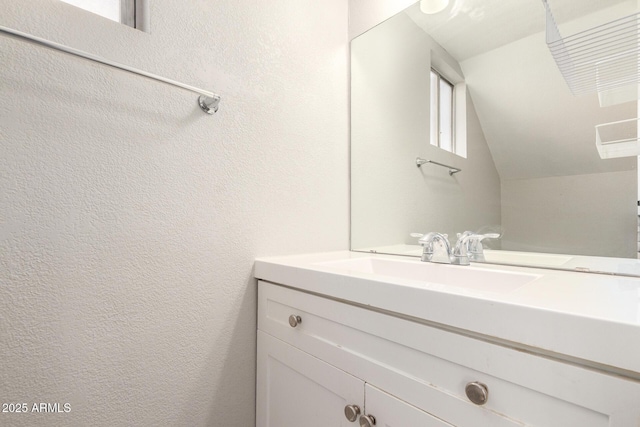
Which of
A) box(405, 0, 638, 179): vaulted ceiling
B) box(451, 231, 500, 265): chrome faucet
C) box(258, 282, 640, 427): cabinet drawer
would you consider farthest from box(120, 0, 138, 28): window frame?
box(451, 231, 500, 265): chrome faucet

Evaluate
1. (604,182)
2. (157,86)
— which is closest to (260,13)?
(157,86)

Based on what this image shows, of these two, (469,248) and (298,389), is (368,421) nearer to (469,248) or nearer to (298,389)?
(298,389)

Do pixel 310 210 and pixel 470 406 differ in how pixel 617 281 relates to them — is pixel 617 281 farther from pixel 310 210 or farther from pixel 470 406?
pixel 310 210

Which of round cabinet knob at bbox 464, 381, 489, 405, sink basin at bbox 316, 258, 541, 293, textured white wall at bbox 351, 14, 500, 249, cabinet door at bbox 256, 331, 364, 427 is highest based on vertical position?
textured white wall at bbox 351, 14, 500, 249

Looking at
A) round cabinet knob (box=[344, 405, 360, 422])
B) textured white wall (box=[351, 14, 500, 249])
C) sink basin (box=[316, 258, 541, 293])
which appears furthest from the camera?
textured white wall (box=[351, 14, 500, 249])

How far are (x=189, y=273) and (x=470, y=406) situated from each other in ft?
2.42

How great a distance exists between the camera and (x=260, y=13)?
1069 mm

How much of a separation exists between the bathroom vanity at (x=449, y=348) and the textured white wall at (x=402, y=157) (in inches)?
9.7

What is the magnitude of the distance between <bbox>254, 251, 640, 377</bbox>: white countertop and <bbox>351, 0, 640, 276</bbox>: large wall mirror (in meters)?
0.16

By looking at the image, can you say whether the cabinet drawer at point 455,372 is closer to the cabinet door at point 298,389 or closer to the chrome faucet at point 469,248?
the cabinet door at point 298,389

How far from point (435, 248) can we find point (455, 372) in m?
0.58

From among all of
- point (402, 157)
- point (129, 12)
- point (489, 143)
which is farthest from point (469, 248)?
point (129, 12)

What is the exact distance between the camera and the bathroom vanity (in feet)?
1.38

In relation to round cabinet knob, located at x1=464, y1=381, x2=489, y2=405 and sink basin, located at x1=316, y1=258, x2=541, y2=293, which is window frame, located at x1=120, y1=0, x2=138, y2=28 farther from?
round cabinet knob, located at x1=464, y1=381, x2=489, y2=405
